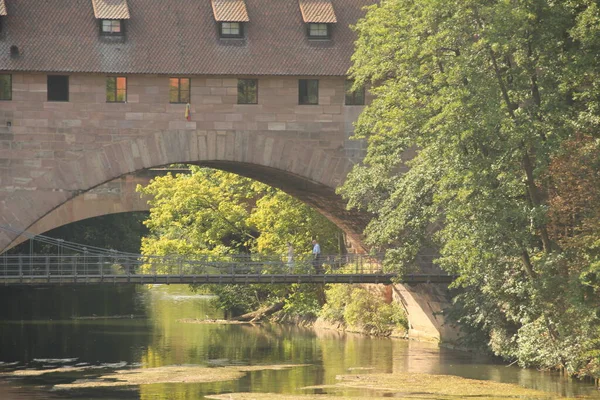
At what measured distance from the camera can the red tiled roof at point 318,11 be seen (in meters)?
41.6

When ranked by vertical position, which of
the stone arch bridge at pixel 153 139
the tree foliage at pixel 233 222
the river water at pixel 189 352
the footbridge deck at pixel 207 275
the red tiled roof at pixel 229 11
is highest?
the red tiled roof at pixel 229 11

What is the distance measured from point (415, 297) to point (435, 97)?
12.5 metres

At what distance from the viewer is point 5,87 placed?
128ft

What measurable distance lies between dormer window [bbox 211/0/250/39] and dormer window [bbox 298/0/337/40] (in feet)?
5.95

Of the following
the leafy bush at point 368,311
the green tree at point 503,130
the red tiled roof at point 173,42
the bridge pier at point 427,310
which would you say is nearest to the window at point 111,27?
the red tiled roof at point 173,42

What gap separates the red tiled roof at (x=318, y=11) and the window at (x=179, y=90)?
13.2 feet

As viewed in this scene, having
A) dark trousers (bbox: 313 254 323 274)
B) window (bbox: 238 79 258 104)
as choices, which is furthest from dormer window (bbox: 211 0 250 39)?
dark trousers (bbox: 313 254 323 274)

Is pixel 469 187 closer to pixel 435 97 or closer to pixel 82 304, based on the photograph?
pixel 435 97

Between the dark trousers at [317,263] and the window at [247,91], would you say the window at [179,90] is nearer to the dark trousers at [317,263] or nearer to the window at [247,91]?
the window at [247,91]

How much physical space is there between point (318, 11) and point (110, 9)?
6.07m

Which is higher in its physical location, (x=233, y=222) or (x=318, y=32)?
(x=318, y=32)

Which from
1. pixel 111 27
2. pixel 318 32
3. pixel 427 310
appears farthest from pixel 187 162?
pixel 427 310

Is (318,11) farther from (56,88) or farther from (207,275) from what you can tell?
(207,275)

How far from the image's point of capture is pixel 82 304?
59.3 meters
